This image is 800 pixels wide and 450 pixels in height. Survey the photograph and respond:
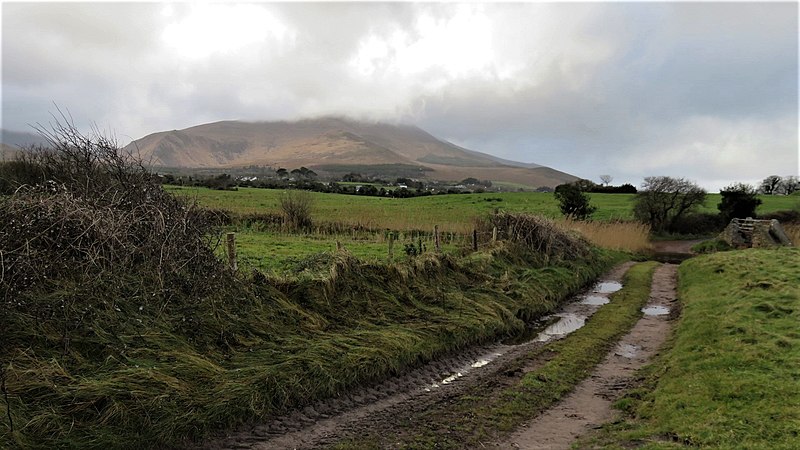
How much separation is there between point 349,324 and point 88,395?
5542 millimetres

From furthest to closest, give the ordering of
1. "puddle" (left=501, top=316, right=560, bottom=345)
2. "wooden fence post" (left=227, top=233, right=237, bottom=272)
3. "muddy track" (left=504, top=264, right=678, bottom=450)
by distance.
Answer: "puddle" (left=501, top=316, right=560, bottom=345) < "wooden fence post" (left=227, top=233, right=237, bottom=272) < "muddy track" (left=504, top=264, right=678, bottom=450)

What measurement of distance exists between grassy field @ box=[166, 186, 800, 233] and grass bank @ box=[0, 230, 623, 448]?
5.63 meters

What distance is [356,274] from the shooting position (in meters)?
12.8

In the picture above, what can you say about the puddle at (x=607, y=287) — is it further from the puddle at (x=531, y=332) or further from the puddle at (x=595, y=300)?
the puddle at (x=531, y=332)

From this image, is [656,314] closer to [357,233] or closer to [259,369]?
[259,369]

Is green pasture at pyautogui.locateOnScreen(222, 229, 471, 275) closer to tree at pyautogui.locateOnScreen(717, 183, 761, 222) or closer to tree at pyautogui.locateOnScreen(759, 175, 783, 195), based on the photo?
tree at pyautogui.locateOnScreen(717, 183, 761, 222)

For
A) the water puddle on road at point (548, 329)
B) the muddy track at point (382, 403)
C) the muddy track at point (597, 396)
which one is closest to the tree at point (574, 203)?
the water puddle on road at point (548, 329)

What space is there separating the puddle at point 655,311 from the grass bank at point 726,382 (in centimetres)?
151

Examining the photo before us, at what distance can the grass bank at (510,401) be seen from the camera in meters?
7.20

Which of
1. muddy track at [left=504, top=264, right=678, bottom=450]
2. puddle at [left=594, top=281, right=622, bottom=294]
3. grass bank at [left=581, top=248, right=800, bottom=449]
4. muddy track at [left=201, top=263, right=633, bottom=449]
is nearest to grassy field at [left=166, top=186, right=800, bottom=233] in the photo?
puddle at [left=594, top=281, right=622, bottom=294]

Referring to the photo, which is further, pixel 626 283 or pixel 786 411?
pixel 626 283

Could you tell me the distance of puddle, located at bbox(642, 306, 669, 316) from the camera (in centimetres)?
1662

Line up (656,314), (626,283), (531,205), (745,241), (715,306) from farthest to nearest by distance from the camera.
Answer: (531,205) < (745,241) < (626,283) < (656,314) < (715,306)

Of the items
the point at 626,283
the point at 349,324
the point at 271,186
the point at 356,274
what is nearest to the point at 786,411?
the point at 349,324
